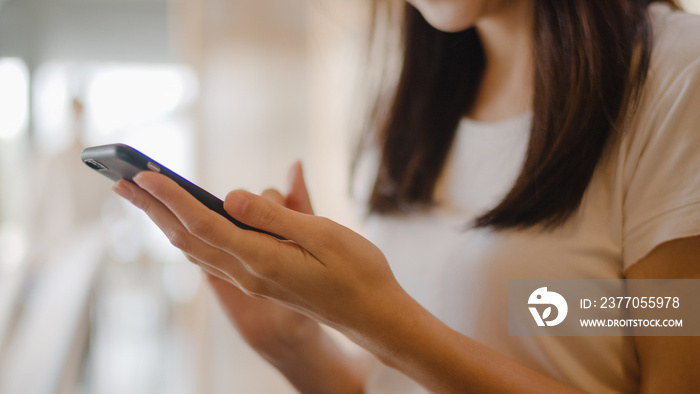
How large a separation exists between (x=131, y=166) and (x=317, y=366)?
0.31 metres

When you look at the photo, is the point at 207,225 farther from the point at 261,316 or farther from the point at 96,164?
the point at 261,316

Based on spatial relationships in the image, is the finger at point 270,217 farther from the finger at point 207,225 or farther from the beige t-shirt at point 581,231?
the beige t-shirt at point 581,231

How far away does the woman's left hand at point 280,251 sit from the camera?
33 cm

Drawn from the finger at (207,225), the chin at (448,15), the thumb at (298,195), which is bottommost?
the thumb at (298,195)

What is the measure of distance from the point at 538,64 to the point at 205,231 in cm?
33

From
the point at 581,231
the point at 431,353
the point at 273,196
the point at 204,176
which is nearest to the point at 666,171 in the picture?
the point at 581,231

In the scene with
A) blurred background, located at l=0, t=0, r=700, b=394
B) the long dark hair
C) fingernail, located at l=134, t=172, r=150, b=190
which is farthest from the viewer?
blurred background, located at l=0, t=0, r=700, b=394

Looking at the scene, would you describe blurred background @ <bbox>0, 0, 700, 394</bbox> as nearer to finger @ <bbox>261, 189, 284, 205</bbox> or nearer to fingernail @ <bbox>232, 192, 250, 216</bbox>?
finger @ <bbox>261, 189, 284, 205</bbox>

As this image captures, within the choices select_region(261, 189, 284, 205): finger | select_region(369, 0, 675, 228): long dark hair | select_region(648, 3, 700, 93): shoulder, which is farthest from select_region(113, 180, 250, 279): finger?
select_region(648, 3, 700, 93): shoulder

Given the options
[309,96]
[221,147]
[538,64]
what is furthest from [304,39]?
[538,64]

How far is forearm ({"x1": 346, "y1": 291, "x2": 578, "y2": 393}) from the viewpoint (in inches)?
14.6

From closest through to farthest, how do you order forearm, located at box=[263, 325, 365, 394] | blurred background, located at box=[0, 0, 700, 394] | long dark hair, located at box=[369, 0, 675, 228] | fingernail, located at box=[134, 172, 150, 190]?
Result: fingernail, located at box=[134, 172, 150, 190] → long dark hair, located at box=[369, 0, 675, 228] → forearm, located at box=[263, 325, 365, 394] → blurred background, located at box=[0, 0, 700, 394]

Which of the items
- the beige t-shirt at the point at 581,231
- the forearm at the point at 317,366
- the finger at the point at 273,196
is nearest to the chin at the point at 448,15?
the beige t-shirt at the point at 581,231

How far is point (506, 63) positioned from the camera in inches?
21.8
